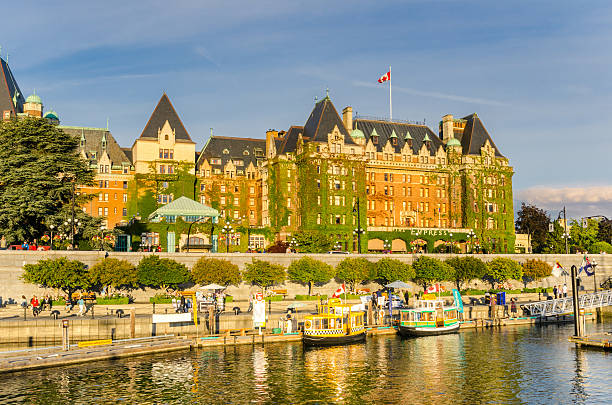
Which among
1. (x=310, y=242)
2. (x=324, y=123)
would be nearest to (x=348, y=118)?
(x=324, y=123)

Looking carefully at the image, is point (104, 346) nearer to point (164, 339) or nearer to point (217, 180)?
point (164, 339)

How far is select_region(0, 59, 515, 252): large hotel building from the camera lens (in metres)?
103

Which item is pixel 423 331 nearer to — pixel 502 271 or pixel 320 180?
pixel 502 271

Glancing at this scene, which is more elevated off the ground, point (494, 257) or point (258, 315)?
point (494, 257)

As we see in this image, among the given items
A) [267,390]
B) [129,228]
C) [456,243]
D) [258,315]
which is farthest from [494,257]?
[267,390]

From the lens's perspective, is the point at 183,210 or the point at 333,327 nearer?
the point at 333,327

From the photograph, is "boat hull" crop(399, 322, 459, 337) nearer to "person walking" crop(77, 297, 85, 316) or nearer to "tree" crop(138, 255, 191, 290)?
"tree" crop(138, 255, 191, 290)

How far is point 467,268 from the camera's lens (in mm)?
85938

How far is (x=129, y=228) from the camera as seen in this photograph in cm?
9638

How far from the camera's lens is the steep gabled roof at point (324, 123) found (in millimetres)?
105731

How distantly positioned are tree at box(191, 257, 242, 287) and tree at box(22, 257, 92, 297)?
12411 mm

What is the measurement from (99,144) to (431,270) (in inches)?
2674

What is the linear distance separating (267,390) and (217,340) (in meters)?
15.4

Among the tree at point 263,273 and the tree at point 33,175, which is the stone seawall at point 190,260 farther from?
the tree at point 33,175
